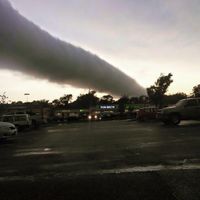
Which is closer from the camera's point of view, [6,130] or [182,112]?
[6,130]

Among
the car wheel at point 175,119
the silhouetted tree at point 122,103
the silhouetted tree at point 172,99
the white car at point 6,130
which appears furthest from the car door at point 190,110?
the silhouetted tree at point 172,99

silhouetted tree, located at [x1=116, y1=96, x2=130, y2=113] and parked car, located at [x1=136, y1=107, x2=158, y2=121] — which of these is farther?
silhouetted tree, located at [x1=116, y1=96, x2=130, y2=113]

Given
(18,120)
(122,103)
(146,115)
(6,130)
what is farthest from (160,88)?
(6,130)

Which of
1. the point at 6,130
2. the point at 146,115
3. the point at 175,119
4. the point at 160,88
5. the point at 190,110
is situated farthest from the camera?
the point at 160,88

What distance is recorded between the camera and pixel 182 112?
28.7 meters

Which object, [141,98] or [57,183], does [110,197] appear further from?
[141,98]

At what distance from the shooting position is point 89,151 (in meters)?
13.0

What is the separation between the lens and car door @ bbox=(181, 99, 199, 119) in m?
28.7

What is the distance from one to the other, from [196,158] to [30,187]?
4.73m

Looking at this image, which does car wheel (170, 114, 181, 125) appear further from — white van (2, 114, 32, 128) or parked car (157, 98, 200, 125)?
white van (2, 114, 32, 128)

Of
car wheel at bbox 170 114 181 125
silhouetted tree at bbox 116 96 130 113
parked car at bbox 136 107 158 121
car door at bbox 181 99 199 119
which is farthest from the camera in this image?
silhouetted tree at bbox 116 96 130 113

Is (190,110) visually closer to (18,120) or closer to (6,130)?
(6,130)

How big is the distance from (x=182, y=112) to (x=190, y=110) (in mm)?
638

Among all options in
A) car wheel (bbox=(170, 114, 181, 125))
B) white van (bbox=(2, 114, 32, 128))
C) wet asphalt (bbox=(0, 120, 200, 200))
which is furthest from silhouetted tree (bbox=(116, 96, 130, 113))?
wet asphalt (bbox=(0, 120, 200, 200))
